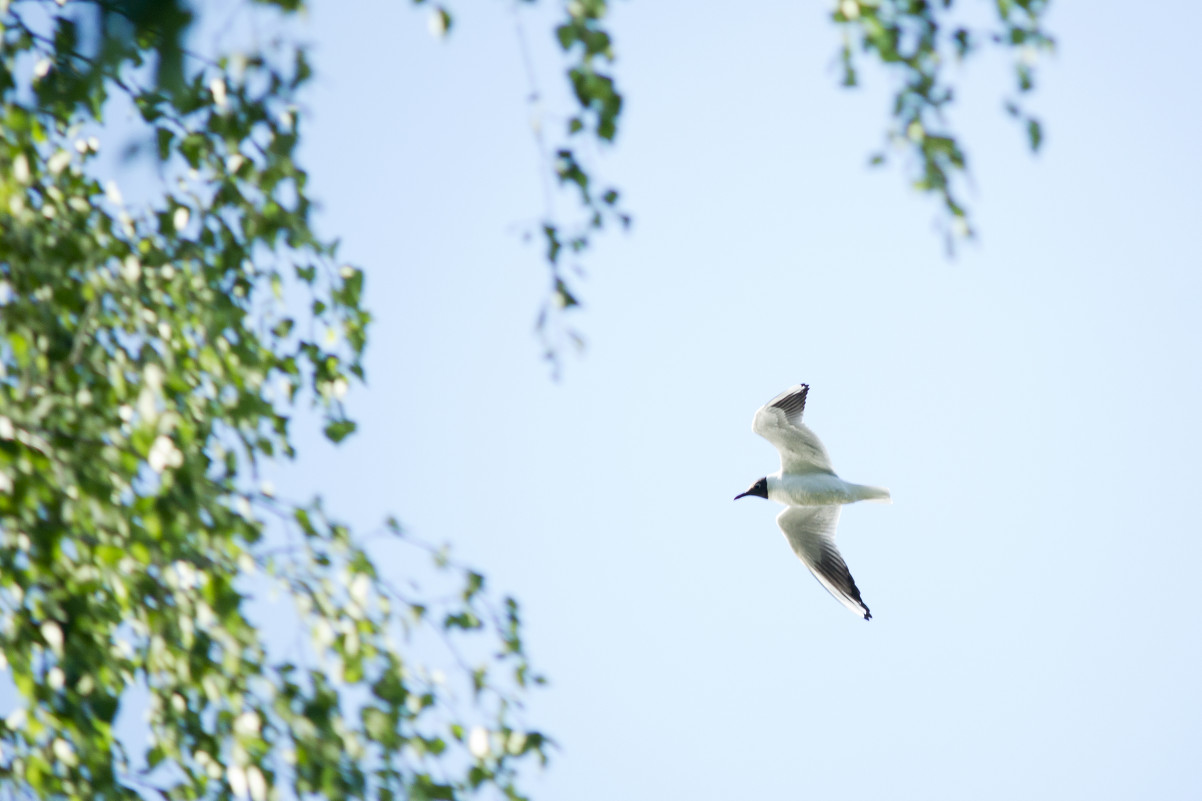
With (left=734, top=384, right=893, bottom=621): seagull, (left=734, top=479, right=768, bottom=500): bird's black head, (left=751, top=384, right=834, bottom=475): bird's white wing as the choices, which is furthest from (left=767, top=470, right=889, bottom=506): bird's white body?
(left=734, top=479, right=768, bottom=500): bird's black head

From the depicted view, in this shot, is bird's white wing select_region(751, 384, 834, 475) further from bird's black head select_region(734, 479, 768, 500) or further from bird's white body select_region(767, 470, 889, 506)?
bird's black head select_region(734, 479, 768, 500)

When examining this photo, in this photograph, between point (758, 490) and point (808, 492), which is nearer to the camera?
point (808, 492)

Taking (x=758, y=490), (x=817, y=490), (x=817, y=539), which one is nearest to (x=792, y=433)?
(x=817, y=490)

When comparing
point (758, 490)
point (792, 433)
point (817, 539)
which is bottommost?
point (817, 539)

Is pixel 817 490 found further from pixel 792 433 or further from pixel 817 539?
pixel 817 539

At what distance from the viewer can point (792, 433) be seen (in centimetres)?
1150

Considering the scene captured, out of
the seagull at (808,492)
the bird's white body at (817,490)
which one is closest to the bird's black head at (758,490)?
the seagull at (808,492)

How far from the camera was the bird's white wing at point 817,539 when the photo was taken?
1203 cm

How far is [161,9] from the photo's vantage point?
1.87m

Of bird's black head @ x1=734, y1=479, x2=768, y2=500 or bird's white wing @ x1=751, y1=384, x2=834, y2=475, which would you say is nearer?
bird's white wing @ x1=751, y1=384, x2=834, y2=475

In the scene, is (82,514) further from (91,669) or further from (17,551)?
(91,669)

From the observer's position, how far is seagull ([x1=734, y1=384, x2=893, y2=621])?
37.4 feet

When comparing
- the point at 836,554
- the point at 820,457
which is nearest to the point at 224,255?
the point at 820,457

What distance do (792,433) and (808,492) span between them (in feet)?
1.95
